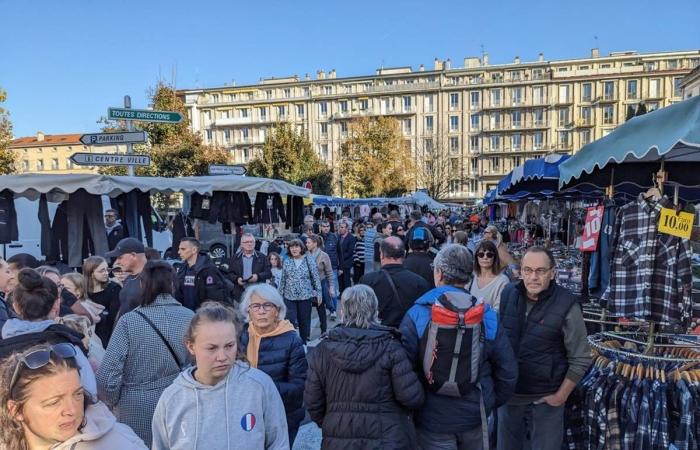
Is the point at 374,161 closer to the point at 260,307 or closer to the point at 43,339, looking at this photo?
the point at 260,307

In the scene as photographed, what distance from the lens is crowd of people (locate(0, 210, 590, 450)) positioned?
60.2 inches

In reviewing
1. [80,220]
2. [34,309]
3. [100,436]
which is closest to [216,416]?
[100,436]

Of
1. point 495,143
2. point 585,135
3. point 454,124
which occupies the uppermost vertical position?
point 454,124

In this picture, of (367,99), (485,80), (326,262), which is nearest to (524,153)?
(485,80)

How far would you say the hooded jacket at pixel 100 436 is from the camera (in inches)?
57.2

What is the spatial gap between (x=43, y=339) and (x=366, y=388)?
1617 millimetres

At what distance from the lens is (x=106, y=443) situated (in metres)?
1.48

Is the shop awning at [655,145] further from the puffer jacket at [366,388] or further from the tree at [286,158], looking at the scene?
the tree at [286,158]

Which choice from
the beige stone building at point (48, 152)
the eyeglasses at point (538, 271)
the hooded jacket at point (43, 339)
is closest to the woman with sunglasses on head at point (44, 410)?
the hooded jacket at point (43, 339)

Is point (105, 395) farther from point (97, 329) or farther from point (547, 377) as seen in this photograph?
point (547, 377)

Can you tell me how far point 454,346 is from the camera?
2.38 m

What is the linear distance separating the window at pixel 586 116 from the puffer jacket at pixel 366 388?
65382 millimetres

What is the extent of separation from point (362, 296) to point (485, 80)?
64.9 m

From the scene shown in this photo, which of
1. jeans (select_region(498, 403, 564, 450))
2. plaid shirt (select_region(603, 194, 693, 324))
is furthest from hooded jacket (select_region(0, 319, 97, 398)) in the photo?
plaid shirt (select_region(603, 194, 693, 324))
